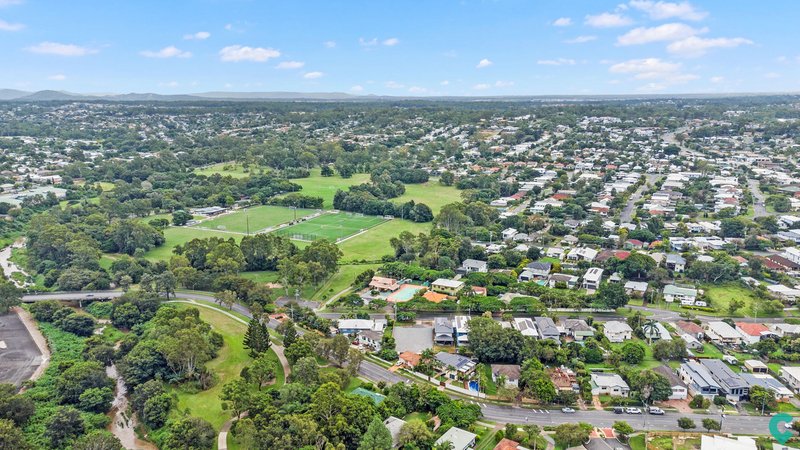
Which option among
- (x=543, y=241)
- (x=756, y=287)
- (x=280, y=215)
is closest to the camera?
(x=756, y=287)

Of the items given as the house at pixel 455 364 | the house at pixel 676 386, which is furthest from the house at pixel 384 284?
the house at pixel 676 386

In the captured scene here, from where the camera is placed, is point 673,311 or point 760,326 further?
point 673,311

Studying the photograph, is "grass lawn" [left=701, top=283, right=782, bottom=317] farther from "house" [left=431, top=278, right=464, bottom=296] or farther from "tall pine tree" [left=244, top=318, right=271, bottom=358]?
"tall pine tree" [left=244, top=318, right=271, bottom=358]

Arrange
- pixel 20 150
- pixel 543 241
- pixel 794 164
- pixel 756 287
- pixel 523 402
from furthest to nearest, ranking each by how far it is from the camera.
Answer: pixel 20 150, pixel 794 164, pixel 543 241, pixel 756 287, pixel 523 402

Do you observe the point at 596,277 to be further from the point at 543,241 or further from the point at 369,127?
the point at 369,127

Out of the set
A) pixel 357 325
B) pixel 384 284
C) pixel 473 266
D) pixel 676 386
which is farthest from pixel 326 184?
pixel 676 386

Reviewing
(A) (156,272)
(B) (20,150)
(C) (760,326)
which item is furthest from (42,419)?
(B) (20,150)
